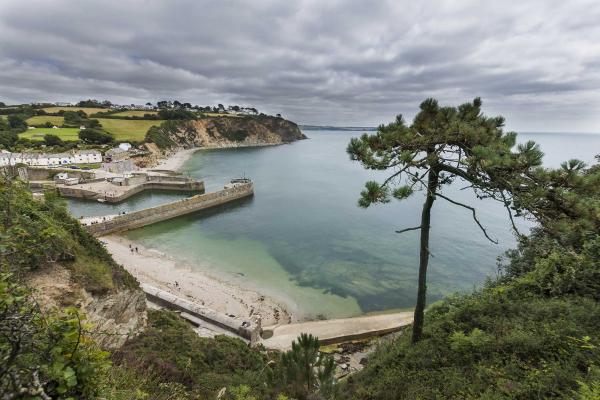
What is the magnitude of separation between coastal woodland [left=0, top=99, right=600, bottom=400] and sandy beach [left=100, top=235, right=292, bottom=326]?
24.2ft

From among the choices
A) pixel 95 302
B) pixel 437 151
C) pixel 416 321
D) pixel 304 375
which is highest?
pixel 437 151

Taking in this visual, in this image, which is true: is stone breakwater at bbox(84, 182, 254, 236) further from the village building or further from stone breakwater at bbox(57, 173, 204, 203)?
the village building

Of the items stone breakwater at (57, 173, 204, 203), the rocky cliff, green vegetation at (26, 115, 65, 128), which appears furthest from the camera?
the rocky cliff

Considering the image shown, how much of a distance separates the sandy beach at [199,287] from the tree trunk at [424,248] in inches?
417

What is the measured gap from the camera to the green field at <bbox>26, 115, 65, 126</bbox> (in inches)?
3377

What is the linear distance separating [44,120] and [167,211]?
3376 inches

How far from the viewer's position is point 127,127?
3853 inches

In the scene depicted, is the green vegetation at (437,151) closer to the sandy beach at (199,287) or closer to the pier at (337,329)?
the pier at (337,329)

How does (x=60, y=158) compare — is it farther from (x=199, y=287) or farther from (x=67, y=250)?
(x=67, y=250)

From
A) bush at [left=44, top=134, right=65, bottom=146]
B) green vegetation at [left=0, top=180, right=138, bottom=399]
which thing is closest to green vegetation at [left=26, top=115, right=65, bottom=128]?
bush at [left=44, top=134, right=65, bottom=146]

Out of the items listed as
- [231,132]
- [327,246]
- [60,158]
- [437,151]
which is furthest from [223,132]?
[437,151]

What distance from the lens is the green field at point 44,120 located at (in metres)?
85.8

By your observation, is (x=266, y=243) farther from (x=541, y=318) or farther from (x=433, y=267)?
(x=541, y=318)

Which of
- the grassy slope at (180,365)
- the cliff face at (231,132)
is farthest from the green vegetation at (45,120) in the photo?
the grassy slope at (180,365)
